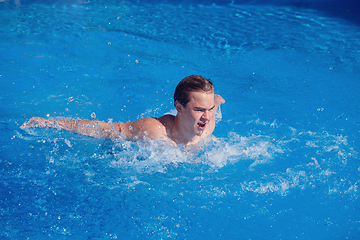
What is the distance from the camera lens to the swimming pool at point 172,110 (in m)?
3.16

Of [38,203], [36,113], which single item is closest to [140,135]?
[38,203]

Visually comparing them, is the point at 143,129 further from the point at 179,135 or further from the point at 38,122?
the point at 38,122

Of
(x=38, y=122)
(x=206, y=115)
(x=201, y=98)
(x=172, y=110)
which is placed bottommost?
(x=172, y=110)

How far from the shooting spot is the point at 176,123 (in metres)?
3.89

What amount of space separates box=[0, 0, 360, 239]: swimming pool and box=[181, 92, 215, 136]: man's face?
0.56 m

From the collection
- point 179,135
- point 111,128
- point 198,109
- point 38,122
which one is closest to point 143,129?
point 111,128

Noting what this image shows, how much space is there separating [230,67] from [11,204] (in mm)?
4538

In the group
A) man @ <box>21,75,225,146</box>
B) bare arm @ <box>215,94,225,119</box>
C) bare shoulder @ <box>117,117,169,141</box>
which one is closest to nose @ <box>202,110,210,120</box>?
man @ <box>21,75,225,146</box>

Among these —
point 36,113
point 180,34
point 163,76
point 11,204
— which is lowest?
point 11,204

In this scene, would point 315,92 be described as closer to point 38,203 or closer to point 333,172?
point 333,172

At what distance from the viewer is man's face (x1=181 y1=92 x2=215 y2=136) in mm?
3393

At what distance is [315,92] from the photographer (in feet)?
18.0

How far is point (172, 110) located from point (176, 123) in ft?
4.17

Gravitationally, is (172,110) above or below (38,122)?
below
